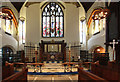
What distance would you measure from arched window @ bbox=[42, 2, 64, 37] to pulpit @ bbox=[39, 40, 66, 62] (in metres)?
1.63

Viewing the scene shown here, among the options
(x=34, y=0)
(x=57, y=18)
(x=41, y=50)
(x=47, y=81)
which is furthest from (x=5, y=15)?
(x=57, y=18)

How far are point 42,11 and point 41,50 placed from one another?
5.41 meters

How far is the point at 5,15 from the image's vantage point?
25.3 feet

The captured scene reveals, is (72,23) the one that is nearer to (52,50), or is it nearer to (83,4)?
(83,4)

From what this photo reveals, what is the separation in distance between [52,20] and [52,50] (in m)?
4.18

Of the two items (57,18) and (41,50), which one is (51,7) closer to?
(57,18)

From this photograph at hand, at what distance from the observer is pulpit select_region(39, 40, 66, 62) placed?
13758 mm

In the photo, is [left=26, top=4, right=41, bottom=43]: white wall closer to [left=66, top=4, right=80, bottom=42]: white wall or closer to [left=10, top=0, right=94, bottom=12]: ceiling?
[left=10, top=0, right=94, bottom=12]: ceiling

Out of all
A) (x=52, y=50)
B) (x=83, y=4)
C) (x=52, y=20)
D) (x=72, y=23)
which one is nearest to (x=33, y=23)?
(x=52, y=20)

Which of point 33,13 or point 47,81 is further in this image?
point 33,13

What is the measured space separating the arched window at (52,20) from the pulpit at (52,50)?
1.63m

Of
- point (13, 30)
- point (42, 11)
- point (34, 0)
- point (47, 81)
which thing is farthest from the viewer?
point (42, 11)

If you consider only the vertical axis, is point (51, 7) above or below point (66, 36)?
above

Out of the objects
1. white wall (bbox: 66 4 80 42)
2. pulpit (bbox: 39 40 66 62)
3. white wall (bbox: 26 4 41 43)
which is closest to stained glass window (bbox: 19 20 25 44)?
white wall (bbox: 26 4 41 43)
